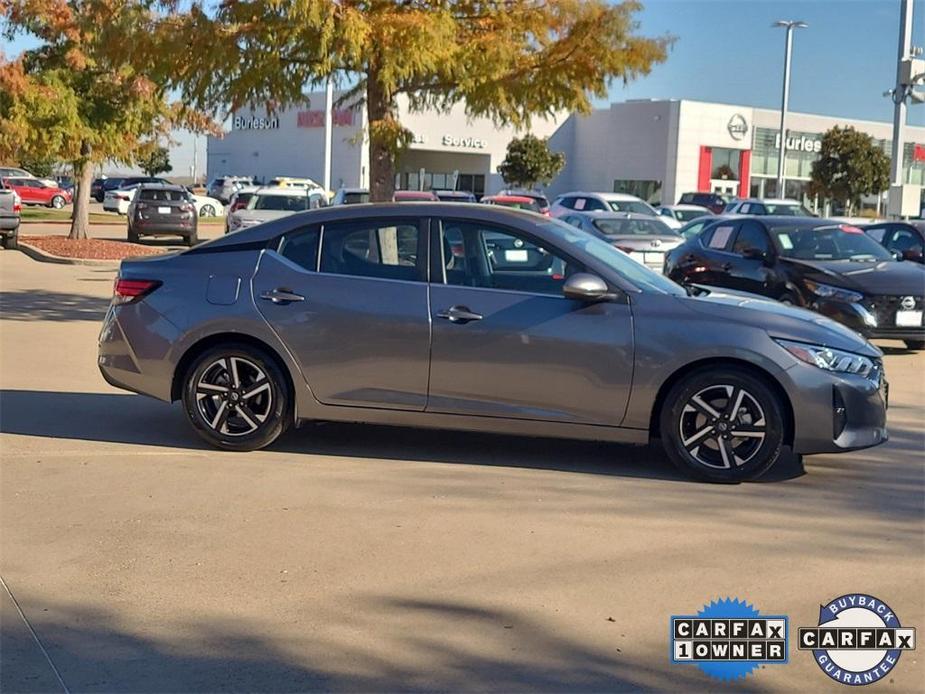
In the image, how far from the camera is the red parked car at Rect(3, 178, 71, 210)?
182 feet

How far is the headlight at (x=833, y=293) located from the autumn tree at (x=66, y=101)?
15300 mm

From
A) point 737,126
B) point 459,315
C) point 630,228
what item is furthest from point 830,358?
point 737,126

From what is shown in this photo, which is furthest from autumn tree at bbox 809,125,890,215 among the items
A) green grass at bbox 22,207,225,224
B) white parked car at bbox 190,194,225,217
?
green grass at bbox 22,207,225,224

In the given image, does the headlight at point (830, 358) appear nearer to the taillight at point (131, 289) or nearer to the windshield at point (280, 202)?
the taillight at point (131, 289)

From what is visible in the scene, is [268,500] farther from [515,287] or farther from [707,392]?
[707,392]

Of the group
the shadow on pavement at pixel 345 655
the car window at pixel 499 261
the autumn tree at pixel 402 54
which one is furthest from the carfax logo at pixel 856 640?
the autumn tree at pixel 402 54

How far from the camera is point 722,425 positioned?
6781mm

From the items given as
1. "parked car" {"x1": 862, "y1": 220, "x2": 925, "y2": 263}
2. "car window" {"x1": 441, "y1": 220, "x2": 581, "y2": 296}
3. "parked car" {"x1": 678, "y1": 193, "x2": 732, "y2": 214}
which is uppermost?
"parked car" {"x1": 678, "y1": 193, "x2": 732, "y2": 214}

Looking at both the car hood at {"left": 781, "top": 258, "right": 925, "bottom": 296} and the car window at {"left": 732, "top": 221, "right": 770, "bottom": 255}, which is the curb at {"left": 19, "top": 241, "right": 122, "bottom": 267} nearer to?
the car window at {"left": 732, "top": 221, "right": 770, "bottom": 255}

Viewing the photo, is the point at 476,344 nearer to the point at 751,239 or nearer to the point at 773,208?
the point at 751,239

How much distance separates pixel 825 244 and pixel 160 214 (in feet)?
67.2

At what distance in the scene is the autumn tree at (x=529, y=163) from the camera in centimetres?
5866

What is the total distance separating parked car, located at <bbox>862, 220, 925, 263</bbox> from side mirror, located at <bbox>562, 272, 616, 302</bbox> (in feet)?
38.9

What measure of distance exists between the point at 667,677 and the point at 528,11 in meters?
9.57
